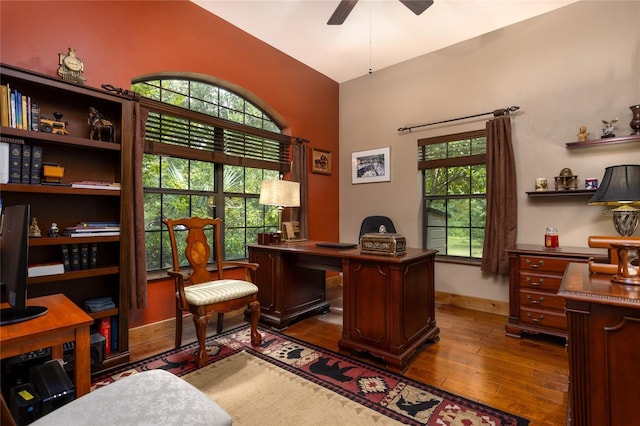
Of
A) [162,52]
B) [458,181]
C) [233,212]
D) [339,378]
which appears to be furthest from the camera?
[458,181]

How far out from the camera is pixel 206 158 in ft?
10.7

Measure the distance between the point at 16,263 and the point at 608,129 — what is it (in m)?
4.33

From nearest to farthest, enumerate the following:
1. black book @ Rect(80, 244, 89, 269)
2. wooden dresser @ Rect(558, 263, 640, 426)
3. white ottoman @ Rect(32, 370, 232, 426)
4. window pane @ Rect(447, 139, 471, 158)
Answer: white ottoman @ Rect(32, 370, 232, 426) < wooden dresser @ Rect(558, 263, 640, 426) < black book @ Rect(80, 244, 89, 269) < window pane @ Rect(447, 139, 471, 158)

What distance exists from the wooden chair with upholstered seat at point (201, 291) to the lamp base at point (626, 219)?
313 centimetres

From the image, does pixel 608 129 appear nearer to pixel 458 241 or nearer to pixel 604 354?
pixel 458 241

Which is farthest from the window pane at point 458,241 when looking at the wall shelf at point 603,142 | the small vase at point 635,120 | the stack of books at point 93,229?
the stack of books at point 93,229

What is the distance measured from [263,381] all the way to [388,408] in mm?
842

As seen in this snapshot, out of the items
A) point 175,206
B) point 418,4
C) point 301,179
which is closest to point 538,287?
point 418,4

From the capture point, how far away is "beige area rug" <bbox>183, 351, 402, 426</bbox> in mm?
1689

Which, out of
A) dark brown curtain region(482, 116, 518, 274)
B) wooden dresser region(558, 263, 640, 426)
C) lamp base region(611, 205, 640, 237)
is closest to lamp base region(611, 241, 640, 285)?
wooden dresser region(558, 263, 640, 426)

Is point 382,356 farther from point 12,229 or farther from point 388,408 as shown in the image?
point 12,229

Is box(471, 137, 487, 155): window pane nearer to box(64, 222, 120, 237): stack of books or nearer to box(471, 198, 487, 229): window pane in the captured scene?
box(471, 198, 487, 229): window pane

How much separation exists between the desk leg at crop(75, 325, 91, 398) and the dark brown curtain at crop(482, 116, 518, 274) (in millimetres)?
3538

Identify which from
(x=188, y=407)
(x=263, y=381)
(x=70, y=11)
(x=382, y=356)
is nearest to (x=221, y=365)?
(x=263, y=381)
